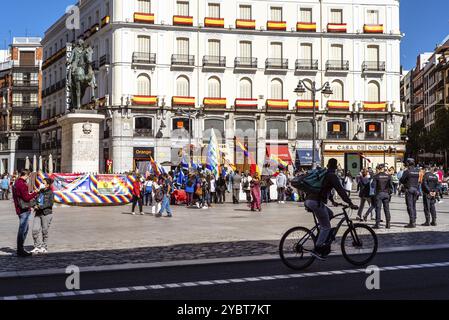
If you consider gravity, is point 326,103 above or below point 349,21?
below

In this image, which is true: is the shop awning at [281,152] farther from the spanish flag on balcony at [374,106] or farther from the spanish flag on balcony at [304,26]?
the spanish flag on balcony at [304,26]

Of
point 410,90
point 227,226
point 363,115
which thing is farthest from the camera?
point 410,90

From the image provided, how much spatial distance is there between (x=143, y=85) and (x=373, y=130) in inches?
798

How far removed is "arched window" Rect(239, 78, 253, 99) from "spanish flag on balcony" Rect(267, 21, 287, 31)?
5006 millimetres

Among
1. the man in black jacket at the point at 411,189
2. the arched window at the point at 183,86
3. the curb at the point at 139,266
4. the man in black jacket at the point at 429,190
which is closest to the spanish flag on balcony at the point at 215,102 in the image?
the arched window at the point at 183,86

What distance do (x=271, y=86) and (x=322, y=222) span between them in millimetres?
47098

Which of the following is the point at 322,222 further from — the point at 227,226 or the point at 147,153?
the point at 147,153

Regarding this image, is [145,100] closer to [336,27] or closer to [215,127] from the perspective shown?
[215,127]

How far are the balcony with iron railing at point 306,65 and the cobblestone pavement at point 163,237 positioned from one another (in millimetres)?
34860

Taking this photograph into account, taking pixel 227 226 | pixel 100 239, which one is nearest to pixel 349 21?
pixel 227 226

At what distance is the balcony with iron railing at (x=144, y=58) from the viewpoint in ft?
177

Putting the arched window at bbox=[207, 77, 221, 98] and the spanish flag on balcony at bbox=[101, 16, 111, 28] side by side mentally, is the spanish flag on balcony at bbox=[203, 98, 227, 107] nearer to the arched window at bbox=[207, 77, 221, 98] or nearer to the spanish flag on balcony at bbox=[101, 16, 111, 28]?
the arched window at bbox=[207, 77, 221, 98]

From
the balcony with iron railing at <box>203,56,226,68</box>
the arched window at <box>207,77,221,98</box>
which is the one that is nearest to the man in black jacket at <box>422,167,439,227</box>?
the arched window at <box>207,77,221,98</box>

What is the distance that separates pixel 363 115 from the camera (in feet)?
187
